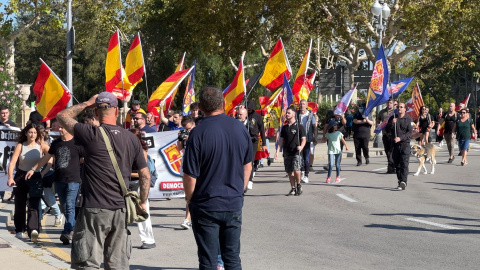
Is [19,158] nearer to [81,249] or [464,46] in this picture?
[81,249]

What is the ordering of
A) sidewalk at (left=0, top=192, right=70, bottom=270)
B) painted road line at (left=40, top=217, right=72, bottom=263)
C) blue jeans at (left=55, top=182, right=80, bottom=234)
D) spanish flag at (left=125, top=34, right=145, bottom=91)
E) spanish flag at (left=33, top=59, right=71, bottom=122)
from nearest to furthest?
sidewalk at (left=0, top=192, right=70, bottom=270), painted road line at (left=40, top=217, right=72, bottom=263), blue jeans at (left=55, top=182, right=80, bottom=234), spanish flag at (left=33, top=59, right=71, bottom=122), spanish flag at (left=125, top=34, right=145, bottom=91)

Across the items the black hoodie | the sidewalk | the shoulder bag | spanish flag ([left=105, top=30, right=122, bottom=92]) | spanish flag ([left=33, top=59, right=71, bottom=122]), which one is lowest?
the sidewalk

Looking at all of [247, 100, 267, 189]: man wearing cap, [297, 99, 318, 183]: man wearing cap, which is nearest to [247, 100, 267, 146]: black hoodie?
[247, 100, 267, 189]: man wearing cap

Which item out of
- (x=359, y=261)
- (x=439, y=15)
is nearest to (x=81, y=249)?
(x=359, y=261)

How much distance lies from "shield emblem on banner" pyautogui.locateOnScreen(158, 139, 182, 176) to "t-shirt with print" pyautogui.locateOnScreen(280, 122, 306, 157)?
261 cm

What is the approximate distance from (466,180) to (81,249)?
13.0 meters

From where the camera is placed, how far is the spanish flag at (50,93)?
500 inches

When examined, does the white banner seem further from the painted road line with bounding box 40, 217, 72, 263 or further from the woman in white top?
the woman in white top

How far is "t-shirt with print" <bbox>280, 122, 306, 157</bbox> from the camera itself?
557 inches

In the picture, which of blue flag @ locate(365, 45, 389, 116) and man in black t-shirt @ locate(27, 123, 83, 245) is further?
blue flag @ locate(365, 45, 389, 116)

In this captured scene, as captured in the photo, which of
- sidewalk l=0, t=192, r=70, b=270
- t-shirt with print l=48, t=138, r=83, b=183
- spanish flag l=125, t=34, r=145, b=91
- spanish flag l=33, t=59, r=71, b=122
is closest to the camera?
sidewalk l=0, t=192, r=70, b=270

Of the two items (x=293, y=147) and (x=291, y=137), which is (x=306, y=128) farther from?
(x=293, y=147)

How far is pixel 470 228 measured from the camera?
1034 centimetres

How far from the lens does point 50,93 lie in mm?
12820
